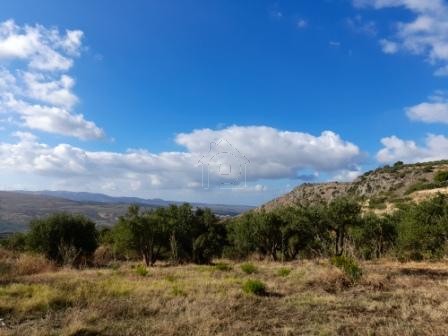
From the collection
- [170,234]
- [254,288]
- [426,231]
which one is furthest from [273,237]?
[254,288]

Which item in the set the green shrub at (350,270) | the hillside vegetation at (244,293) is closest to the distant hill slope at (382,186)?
the hillside vegetation at (244,293)

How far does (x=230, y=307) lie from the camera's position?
11797 mm

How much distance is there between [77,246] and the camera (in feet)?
107

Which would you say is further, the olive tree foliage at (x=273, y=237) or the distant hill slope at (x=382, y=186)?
the distant hill slope at (x=382, y=186)

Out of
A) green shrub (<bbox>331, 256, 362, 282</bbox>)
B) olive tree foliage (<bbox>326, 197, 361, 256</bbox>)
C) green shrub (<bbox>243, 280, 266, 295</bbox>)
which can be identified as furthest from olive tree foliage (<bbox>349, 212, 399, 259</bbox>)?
green shrub (<bbox>243, 280, 266, 295</bbox>)

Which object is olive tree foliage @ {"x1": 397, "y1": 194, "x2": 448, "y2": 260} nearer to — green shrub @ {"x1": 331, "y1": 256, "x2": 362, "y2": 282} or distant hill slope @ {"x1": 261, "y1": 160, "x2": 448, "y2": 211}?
green shrub @ {"x1": 331, "y1": 256, "x2": 362, "y2": 282}

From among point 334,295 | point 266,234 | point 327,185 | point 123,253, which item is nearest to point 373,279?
point 334,295

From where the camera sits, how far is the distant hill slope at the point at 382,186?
240ft

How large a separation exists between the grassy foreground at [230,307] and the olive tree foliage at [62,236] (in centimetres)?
1430

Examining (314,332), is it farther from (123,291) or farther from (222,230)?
(222,230)

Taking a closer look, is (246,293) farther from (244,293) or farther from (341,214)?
(341,214)

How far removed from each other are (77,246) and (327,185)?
77705 millimetres

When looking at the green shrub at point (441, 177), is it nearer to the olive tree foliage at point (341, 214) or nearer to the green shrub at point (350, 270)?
the olive tree foliage at point (341, 214)

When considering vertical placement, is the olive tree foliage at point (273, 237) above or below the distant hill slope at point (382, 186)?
below
